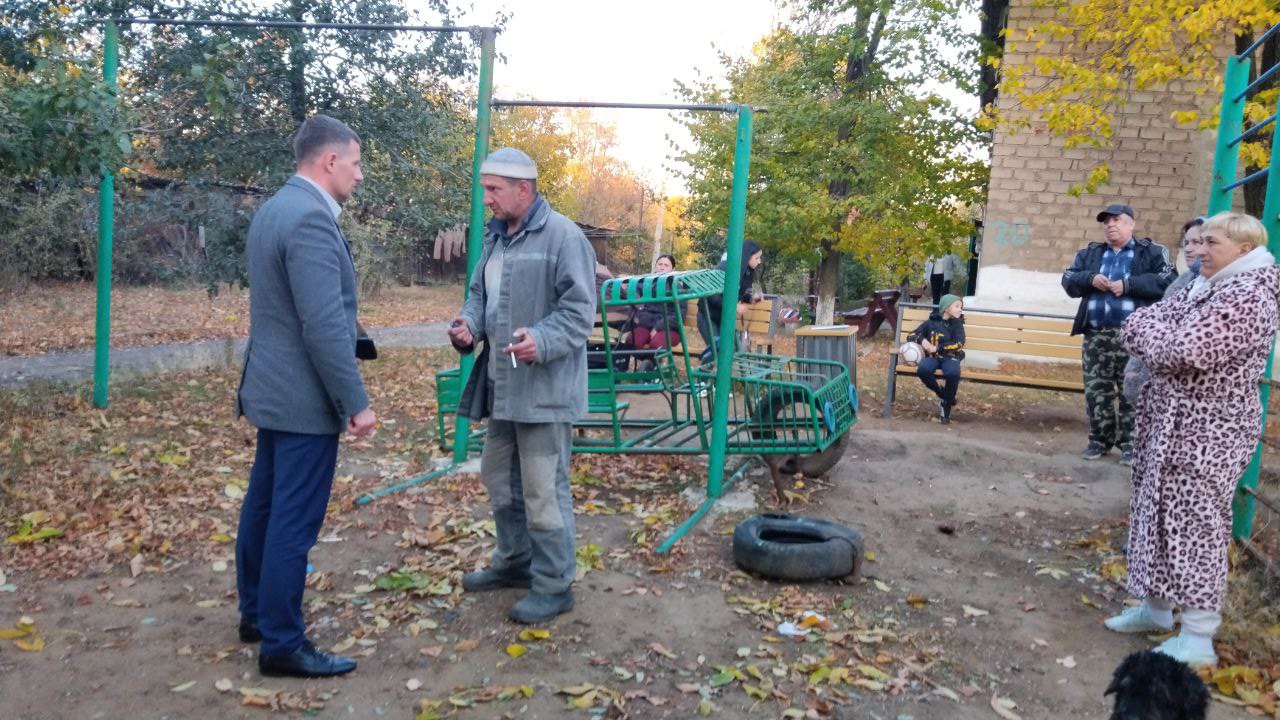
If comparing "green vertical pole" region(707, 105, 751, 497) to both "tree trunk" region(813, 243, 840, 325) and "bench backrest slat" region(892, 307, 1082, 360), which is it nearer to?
"bench backrest slat" region(892, 307, 1082, 360)

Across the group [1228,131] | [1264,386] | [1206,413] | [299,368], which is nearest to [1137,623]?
[1206,413]

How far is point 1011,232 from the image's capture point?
1388 cm

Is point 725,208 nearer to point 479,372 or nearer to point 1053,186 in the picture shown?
point 1053,186

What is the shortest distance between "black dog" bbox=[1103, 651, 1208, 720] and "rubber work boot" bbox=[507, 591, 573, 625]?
227 centimetres

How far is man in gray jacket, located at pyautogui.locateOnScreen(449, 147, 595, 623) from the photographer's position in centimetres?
399

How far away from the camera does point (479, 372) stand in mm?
4262

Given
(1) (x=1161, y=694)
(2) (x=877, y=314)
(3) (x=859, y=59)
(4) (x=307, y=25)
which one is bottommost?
(1) (x=1161, y=694)

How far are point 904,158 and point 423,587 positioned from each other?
15.5 meters

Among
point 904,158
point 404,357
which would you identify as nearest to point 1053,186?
point 904,158

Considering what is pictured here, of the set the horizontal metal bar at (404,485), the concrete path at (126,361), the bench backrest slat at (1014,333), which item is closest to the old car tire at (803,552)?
the horizontal metal bar at (404,485)

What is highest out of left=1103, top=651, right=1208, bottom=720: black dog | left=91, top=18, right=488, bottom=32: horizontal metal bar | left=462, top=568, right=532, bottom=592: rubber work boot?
left=91, top=18, right=488, bottom=32: horizontal metal bar

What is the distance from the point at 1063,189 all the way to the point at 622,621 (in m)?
11.8

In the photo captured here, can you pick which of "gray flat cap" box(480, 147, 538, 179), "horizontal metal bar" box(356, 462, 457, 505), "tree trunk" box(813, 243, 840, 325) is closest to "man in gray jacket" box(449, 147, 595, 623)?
"gray flat cap" box(480, 147, 538, 179)

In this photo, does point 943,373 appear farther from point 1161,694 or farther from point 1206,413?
point 1161,694
